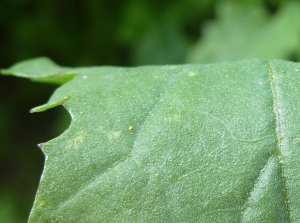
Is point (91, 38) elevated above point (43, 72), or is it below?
below

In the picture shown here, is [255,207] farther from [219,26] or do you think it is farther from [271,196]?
[219,26]

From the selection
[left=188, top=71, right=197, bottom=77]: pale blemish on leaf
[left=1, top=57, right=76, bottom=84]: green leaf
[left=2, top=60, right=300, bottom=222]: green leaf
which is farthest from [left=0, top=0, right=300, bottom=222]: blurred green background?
[left=2, top=60, right=300, bottom=222]: green leaf

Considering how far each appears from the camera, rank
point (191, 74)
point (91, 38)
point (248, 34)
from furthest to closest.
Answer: point (91, 38) < point (248, 34) < point (191, 74)

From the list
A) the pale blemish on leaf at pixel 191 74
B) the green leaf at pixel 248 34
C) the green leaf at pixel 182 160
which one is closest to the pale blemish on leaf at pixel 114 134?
the green leaf at pixel 182 160

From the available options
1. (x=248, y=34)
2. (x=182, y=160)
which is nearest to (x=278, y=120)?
(x=182, y=160)

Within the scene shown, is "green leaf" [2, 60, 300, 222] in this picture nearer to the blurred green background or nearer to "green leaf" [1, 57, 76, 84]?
"green leaf" [1, 57, 76, 84]

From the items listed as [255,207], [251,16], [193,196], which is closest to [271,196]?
[255,207]

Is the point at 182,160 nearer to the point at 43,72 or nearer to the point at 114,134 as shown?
the point at 114,134
